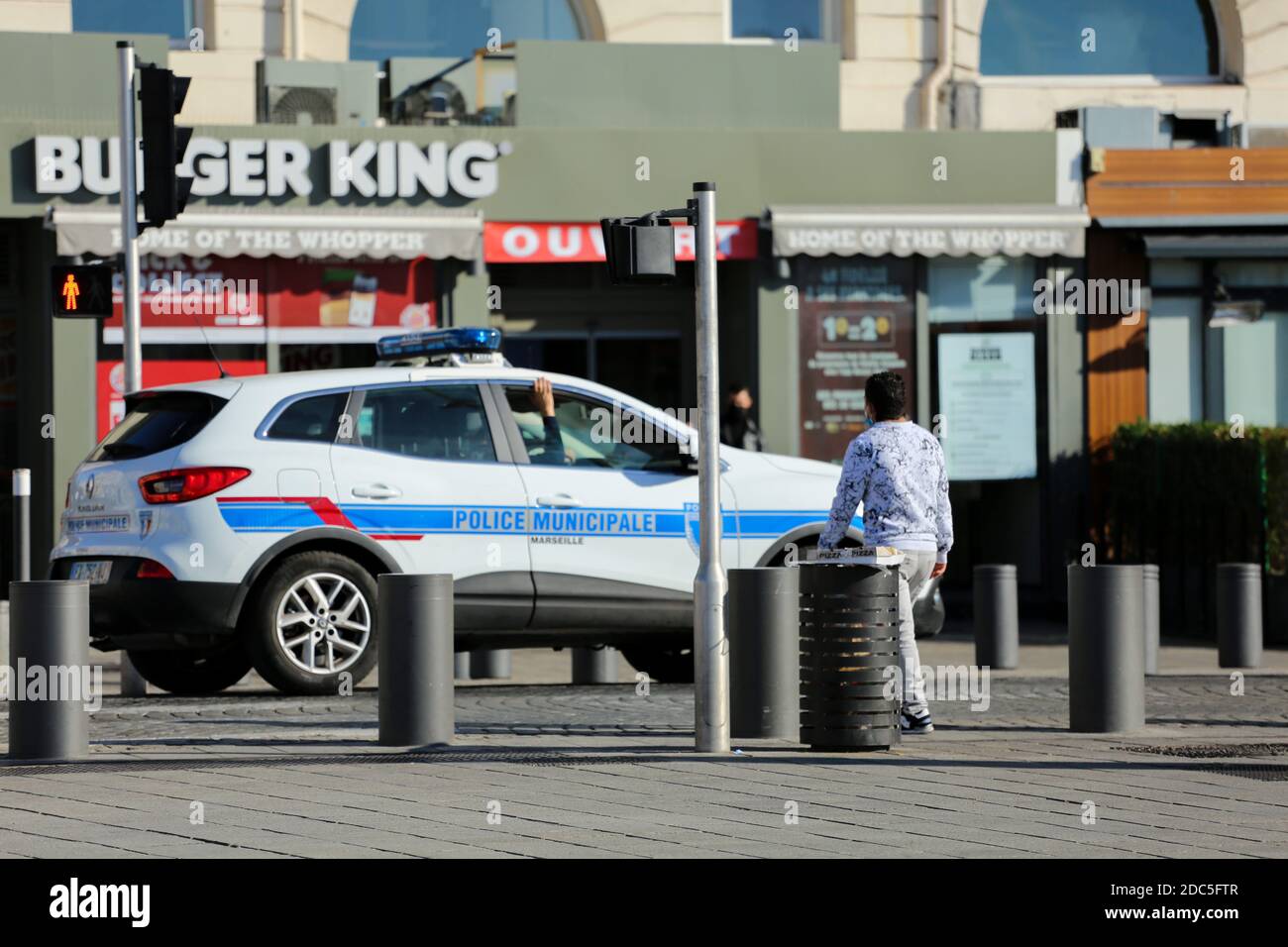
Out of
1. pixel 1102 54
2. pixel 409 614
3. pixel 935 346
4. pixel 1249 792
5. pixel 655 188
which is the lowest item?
pixel 1249 792

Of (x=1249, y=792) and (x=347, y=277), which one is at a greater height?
(x=347, y=277)

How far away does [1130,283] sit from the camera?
2039cm

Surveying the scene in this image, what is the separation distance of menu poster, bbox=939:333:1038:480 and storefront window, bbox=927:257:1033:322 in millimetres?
188

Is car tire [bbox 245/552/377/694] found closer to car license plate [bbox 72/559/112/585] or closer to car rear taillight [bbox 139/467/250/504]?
car rear taillight [bbox 139/467/250/504]

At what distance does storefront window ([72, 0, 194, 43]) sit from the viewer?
786 inches

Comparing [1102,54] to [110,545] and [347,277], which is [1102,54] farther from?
[110,545]

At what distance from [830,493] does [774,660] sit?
2898mm

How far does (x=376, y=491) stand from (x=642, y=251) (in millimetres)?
3027

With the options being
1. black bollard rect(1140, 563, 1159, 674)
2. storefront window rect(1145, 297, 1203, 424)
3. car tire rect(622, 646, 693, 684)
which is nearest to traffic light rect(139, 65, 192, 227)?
car tire rect(622, 646, 693, 684)

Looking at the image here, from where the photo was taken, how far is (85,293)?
13891 millimetres

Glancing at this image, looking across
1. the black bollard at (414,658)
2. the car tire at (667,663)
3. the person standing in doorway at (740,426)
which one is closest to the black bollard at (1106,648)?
the black bollard at (414,658)

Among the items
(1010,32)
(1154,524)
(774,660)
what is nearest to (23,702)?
(774,660)

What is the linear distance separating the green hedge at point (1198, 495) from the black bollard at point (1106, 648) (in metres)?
7.29

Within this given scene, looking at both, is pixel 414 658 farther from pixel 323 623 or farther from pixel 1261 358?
pixel 1261 358
